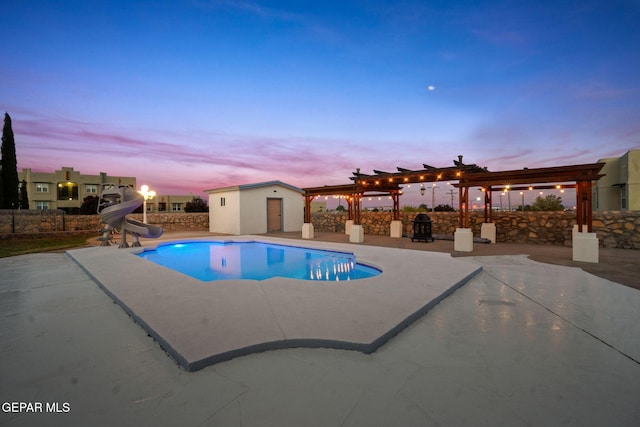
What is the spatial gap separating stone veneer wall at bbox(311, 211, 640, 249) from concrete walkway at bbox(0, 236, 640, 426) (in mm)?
9276

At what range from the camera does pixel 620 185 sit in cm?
1930

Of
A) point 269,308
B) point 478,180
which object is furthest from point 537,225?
point 269,308

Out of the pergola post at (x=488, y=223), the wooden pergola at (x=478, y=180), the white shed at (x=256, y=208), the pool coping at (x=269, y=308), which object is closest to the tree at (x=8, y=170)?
the white shed at (x=256, y=208)

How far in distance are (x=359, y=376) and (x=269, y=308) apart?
6.26 ft

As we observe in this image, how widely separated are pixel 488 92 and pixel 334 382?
56.4 ft

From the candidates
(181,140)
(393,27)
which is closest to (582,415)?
(393,27)

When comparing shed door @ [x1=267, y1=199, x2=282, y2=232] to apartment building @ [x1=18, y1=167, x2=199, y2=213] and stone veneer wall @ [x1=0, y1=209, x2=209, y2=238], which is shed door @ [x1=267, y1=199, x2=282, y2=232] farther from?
apartment building @ [x1=18, y1=167, x2=199, y2=213]

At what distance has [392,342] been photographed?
306 centimetres

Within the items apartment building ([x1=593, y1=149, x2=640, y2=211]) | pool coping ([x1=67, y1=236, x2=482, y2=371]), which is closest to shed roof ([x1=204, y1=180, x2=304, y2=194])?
pool coping ([x1=67, y1=236, x2=482, y2=371])

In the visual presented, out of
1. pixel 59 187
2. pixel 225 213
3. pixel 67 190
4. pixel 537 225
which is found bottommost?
pixel 537 225

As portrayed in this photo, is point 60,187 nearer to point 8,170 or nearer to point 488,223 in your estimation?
point 8,170

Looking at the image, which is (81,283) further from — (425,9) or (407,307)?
(425,9)

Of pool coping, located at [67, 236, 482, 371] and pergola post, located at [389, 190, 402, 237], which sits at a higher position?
pergola post, located at [389, 190, 402, 237]

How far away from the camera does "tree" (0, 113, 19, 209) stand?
2120 cm
